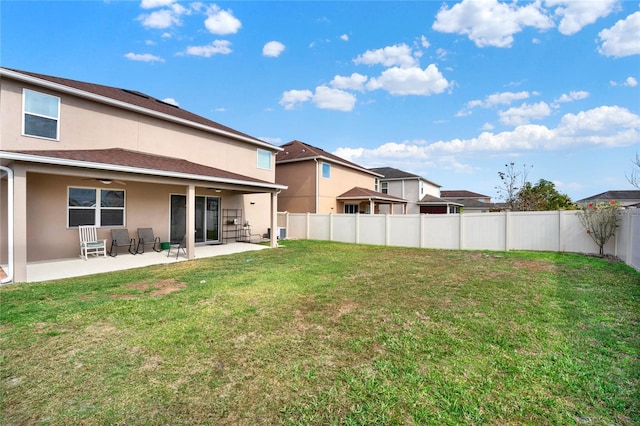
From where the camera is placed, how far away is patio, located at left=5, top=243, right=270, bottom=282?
25.1 ft

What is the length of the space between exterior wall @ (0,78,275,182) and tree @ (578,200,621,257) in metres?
15.5

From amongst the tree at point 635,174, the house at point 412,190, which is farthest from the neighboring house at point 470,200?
the tree at point 635,174

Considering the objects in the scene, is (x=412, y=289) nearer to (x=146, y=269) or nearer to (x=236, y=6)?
(x=146, y=269)

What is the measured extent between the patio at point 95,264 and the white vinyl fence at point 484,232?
704 cm

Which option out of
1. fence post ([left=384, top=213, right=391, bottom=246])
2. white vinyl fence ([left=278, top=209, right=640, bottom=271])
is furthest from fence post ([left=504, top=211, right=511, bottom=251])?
fence post ([left=384, top=213, right=391, bottom=246])

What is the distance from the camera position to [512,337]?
13.1 ft

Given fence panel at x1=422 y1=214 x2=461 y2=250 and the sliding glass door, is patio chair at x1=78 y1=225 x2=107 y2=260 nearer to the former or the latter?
the sliding glass door

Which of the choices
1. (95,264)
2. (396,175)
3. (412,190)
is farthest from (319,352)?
(396,175)

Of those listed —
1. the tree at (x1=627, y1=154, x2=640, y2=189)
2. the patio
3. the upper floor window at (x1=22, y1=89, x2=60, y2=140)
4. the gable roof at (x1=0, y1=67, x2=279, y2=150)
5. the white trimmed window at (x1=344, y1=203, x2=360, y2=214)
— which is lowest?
the patio

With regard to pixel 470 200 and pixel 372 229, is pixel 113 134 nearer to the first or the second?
pixel 372 229

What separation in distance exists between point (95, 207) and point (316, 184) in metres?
12.6

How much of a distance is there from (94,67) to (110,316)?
15397 millimetres

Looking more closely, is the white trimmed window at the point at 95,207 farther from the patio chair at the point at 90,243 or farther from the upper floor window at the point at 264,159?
the upper floor window at the point at 264,159

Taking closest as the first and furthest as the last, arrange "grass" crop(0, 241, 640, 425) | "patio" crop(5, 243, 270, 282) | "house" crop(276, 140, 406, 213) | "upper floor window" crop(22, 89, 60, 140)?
"grass" crop(0, 241, 640, 425) < "patio" crop(5, 243, 270, 282) < "upper floor window" crop(22, 89, 60, 140) < "house" crop(276, 140, 406, 213)
